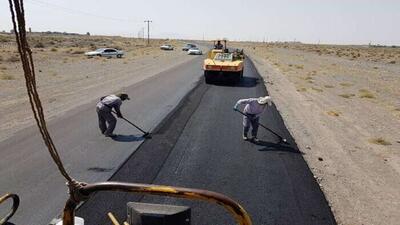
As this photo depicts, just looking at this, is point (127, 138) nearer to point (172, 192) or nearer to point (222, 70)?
point (172, 192)

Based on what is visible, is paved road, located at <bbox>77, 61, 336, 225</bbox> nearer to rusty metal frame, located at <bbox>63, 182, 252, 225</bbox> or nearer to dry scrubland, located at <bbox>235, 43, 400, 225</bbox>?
dry scrubland, located at <bbox>235, 43, 400, 225</bbox>

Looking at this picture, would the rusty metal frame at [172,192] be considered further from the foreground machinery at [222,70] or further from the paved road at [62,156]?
the foreground machinery at [222,70]

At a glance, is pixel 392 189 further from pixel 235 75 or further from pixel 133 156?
pixel 235 75

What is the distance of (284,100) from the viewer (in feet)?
67.2

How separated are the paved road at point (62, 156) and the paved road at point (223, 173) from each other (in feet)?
1.68

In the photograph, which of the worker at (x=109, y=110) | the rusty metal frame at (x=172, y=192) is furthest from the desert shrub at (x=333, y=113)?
the rusty metal frame at (x=172, y=192)

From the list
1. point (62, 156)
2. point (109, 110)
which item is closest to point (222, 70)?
point (109, 110)

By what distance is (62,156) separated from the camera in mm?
9773

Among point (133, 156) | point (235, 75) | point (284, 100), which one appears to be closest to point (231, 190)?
point (133, 156)

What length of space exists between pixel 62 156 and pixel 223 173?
380 cm

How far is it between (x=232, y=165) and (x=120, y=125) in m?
4.99

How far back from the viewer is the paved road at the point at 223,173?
689 centimetres

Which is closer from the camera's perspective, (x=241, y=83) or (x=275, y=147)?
(x=275, y=147)

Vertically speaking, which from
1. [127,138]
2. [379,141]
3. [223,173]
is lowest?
[379,141]
